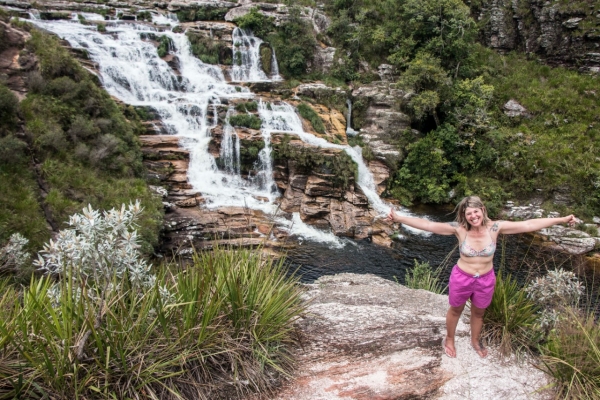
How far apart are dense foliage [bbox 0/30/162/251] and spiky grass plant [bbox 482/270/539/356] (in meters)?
8.26

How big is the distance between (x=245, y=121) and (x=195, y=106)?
7.90 ft

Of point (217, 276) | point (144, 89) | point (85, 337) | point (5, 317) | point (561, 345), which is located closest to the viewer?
point (85, 337)

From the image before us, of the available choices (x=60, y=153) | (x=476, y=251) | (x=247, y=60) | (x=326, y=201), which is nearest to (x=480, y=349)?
(x=476, y=251)

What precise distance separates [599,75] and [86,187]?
81.7 feet

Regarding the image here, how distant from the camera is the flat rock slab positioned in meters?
2.83

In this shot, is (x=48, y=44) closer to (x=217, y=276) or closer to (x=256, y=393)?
(x=217, y=276)

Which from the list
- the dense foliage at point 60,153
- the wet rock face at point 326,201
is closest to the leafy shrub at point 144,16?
the dense foliage at point 60,153

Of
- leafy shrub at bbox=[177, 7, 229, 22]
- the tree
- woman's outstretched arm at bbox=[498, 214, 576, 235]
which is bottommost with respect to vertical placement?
woman's outstretched arm at bbox=[498, 214, 576, 235]

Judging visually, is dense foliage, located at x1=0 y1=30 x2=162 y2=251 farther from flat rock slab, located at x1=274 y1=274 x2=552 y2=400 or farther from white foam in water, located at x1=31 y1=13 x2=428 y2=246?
flat rock slab, located at x1=274 y1=274 x2=552 y2=400

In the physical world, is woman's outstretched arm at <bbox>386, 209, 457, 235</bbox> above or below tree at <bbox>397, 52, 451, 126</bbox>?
below

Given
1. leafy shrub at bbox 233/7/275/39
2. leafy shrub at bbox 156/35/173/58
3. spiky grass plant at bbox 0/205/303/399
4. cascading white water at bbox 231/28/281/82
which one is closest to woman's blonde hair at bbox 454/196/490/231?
spiky grass plant at bbox 0/205/303/399

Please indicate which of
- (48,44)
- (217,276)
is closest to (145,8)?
(48,44)

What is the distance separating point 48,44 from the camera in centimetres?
1264

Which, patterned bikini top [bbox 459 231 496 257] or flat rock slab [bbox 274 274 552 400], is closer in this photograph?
flat rock slab [bbox 274 274 552 400]
